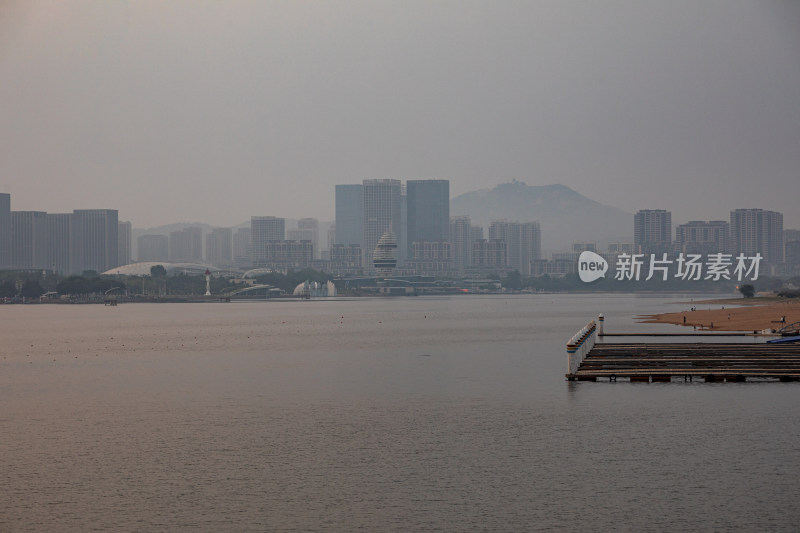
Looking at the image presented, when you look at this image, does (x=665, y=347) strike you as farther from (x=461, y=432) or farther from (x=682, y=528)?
(x=682, y=528)

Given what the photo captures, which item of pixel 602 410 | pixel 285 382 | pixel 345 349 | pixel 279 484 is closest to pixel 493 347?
pixel 345 349

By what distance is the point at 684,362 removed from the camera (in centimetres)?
5812

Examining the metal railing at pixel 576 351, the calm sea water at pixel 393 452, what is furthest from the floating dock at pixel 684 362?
the calm sea water at pixel 393 452

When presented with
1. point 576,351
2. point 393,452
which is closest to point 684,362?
point 576,351

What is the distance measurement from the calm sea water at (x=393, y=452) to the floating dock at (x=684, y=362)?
1546mm

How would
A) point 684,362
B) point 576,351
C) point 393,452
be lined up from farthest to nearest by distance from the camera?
point 576,351 < point 684,362 < point 393,452

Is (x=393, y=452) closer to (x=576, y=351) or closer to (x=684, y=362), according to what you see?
(x=576, y=351)

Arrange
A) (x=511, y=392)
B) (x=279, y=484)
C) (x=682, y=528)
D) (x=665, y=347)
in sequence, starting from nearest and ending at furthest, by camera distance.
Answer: (x=682, y=528), (x=279, y=484), (x=511, y=392), (x=665, y=347)

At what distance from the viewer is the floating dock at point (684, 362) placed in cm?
5281

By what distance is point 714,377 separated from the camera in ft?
173

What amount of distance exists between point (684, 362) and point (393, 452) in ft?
96.9

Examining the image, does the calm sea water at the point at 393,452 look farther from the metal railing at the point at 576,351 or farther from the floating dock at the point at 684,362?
the floating dock at the point at 684,362

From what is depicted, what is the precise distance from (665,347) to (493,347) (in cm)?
1904

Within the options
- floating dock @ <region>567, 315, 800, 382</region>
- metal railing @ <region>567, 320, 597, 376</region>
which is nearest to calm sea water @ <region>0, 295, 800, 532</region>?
metal railing @ <region>567, 320, 597, 376</region>
